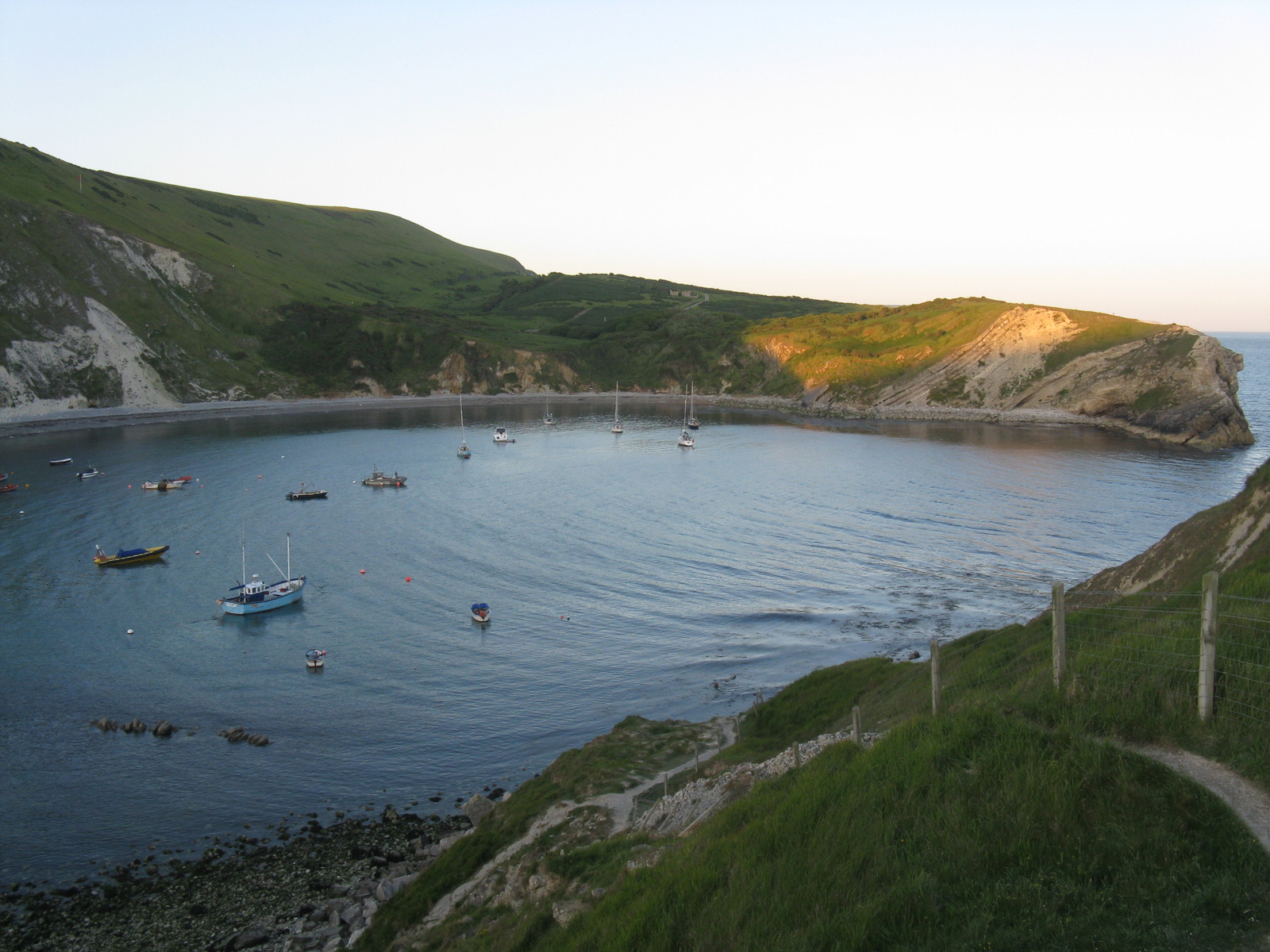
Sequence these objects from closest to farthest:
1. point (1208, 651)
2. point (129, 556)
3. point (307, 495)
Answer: point (1208, 651), point (129, 556), point (307, 495)

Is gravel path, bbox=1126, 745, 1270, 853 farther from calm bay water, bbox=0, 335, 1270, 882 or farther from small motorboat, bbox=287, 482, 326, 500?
small motorboat, bbox=287, 482, 326, 500

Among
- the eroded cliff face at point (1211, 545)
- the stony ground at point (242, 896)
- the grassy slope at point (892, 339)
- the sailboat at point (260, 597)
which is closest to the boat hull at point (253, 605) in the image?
the sailboat at point (260, 597)

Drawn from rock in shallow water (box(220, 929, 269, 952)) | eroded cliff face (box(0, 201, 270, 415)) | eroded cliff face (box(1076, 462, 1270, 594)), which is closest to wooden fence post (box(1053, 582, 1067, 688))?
eroded cliff face (box(1076, 462, 1270, 594))

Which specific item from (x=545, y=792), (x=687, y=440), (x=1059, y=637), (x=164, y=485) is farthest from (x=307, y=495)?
(x=1059, y=637)

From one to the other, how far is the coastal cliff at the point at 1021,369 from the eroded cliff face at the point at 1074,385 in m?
0.17

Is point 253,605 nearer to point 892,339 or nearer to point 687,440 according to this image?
point 687,440

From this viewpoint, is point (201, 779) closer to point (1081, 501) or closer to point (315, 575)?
point (315, 575)

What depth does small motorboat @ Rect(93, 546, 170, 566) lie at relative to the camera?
184 ft

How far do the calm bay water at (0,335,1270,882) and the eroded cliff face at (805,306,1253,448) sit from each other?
15.5 metres

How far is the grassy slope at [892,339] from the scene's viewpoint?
437ft

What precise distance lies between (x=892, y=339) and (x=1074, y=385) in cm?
3949

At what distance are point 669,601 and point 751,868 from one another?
38.1m

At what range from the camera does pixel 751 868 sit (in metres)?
10.3

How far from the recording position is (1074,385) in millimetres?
127812
